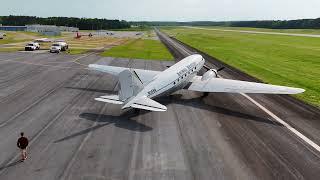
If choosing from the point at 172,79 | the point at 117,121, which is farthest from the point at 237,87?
the point at 117,121

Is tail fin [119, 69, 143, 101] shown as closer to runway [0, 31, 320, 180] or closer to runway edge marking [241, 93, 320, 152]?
runway [0, 31, 320, 180]

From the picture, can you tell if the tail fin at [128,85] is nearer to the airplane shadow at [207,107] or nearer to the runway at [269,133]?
the airplane shadow at [207,107]

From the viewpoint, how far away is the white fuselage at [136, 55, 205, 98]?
28.4m

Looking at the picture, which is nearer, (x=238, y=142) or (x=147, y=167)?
(x=147, y=167)

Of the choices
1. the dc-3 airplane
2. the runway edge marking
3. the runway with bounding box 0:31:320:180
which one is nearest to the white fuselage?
the dc-3 airplane


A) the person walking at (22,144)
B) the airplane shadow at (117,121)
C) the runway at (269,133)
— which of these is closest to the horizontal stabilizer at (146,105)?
the airplane shadow at (117,121)

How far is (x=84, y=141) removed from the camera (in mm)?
22172

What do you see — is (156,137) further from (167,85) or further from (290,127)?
(290,127)

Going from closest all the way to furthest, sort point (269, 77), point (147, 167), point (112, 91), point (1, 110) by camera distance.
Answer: point (147, 167)
point (1, 110)
point (112, 91)
point (269, 77)

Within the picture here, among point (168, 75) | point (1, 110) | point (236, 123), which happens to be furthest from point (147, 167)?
point (1, 110)

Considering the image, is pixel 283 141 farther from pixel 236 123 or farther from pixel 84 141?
pixel 84 141

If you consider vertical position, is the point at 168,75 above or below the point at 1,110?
above

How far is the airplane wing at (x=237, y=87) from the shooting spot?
30.6 metres

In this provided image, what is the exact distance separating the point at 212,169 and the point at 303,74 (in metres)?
40.3
